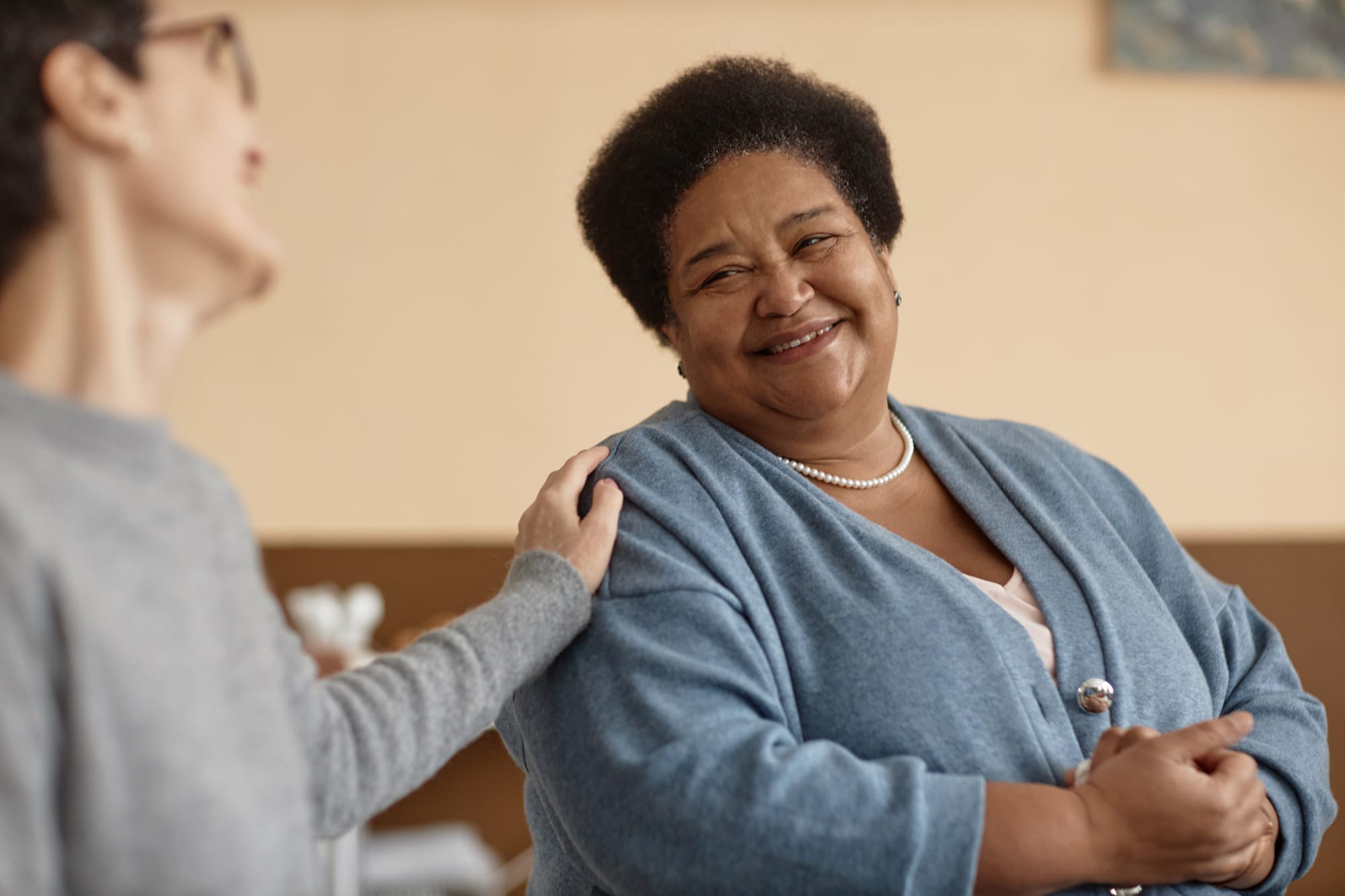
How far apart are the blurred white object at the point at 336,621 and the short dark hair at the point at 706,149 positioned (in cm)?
152

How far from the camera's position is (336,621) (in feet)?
9.27

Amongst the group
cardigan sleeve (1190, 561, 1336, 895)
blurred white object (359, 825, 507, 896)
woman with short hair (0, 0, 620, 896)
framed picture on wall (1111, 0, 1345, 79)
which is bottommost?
blurred white object (359, 825, 507, 896)

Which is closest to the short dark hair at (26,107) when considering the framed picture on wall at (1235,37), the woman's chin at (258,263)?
the woman's chin at (258,263)

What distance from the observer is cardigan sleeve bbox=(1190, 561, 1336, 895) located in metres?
1.24

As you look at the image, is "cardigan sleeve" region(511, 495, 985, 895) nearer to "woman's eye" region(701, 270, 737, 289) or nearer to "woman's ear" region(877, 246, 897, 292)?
"woman's eye" region(701, 270, 737, 289)

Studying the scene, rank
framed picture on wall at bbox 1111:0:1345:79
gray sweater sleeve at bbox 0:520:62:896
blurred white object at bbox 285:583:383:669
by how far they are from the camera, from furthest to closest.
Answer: framed picture on wall at bbox 1111:0:1345:79, blurred white object at bbox 285:583:383:669, gray sweater sleeve at bbox 0:520:62:896

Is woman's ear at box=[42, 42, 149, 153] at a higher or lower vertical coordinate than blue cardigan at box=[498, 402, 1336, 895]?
higher

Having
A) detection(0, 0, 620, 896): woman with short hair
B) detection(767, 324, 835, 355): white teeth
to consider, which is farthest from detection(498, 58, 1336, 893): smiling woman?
detection(0, 0, 620, 896): woman with short hair

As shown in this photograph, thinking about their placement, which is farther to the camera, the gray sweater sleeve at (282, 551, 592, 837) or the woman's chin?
the gray sweater sleeve at (282, 551, 592, 837)

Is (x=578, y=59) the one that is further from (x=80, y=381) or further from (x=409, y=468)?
(x=80, y=381)

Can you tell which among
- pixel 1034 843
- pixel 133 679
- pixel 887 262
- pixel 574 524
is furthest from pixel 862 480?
pixel 133 679

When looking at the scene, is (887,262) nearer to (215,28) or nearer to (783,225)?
(783,225)

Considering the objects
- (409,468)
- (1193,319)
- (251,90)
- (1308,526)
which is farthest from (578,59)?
(251,90)

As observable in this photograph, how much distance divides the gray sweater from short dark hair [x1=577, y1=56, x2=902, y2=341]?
0.75m
